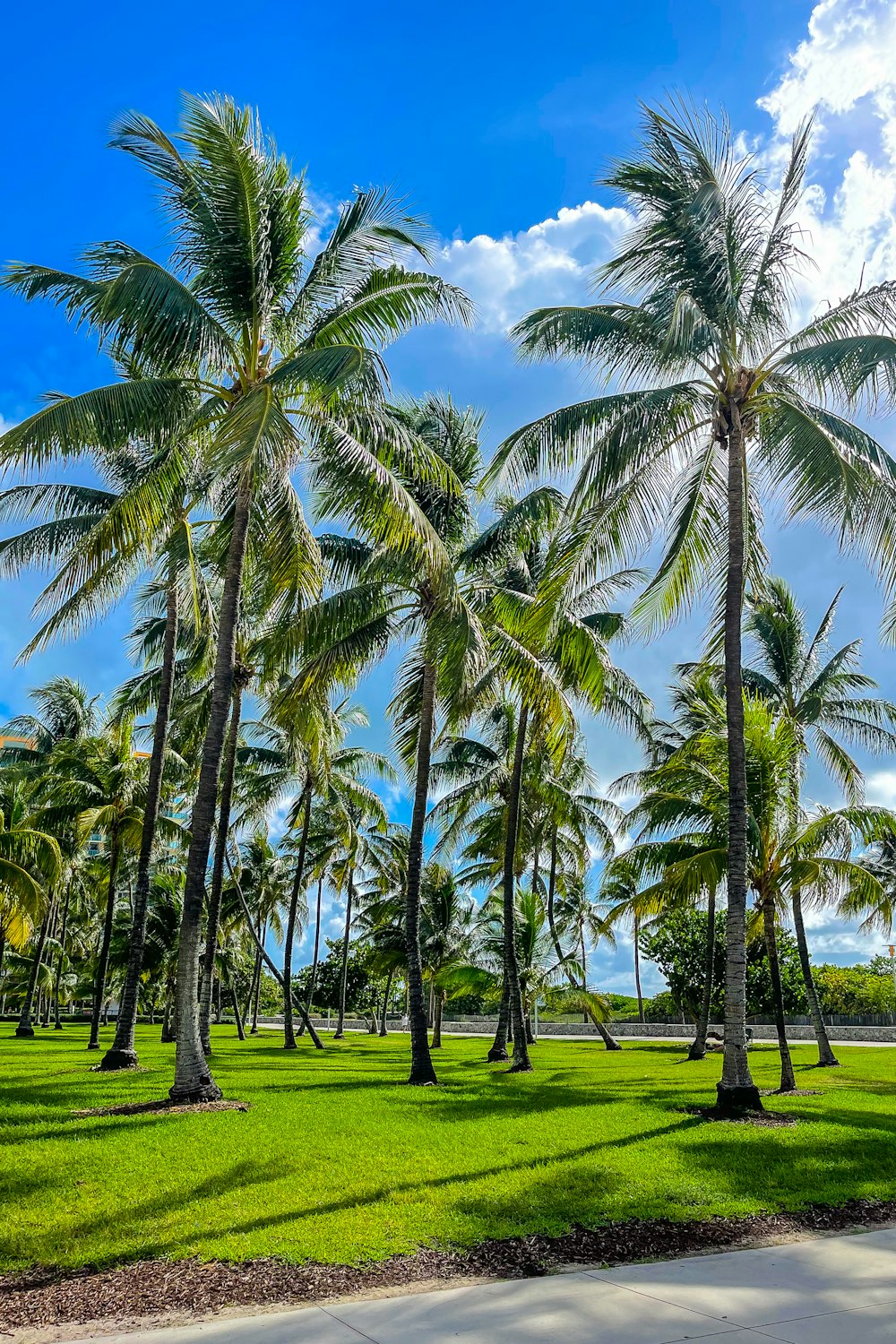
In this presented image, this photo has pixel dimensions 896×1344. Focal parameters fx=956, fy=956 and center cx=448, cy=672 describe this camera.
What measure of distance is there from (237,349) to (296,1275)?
10.6 meters

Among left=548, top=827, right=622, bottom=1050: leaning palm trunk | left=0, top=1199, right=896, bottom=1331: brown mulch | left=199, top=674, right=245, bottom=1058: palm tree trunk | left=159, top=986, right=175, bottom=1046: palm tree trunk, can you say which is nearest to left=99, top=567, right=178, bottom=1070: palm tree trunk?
left=199, top=674, right=245, bottom=1058: palm tree trunk

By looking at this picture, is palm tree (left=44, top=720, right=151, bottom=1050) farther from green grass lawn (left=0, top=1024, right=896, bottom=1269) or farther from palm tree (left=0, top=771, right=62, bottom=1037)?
green grass lawn (left=0, top=1024, right=896, bottom=1269)

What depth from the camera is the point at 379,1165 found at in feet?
27.7

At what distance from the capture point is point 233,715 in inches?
846

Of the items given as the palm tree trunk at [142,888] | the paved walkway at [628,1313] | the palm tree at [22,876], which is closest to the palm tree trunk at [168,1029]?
the palm tree at [22,876]

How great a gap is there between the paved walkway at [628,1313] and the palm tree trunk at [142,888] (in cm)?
1275

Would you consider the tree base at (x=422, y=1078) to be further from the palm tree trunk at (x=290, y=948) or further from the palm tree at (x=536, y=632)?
the palm tree trunk at (x=290, y=948)

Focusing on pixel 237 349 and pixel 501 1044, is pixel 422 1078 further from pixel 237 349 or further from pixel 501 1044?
pixel 237 349

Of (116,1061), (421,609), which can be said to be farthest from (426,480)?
(116,1061)

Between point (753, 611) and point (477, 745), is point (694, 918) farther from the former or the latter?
point (753, 611)

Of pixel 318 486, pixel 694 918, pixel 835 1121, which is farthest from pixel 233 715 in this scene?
pixel 694 918

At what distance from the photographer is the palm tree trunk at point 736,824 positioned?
11875mm

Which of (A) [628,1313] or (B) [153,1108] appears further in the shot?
(B) [153,1108]

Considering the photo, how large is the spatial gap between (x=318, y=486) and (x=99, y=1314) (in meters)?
10.8
